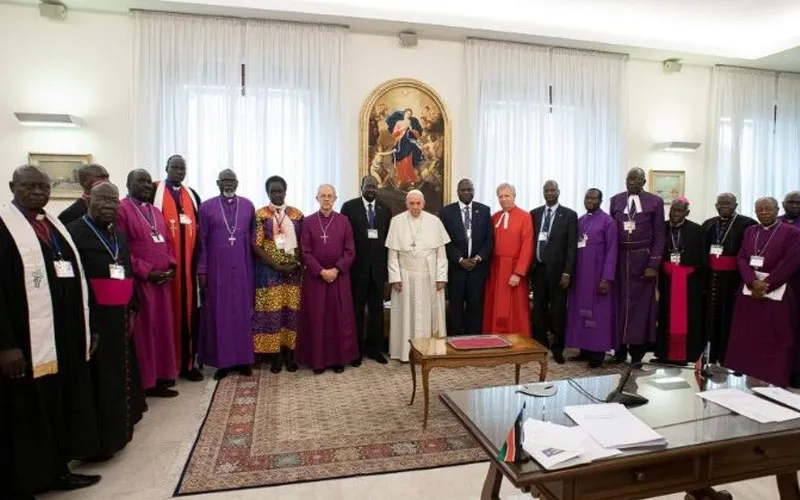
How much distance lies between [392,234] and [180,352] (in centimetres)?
233

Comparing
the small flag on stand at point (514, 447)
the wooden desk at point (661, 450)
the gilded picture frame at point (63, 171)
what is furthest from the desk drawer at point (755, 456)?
the gilded picture frame at point (63, 171)

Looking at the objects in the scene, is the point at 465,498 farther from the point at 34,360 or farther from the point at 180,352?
the point at 180,352

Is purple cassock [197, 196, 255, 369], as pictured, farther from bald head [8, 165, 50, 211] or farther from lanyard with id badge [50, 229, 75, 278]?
bald head [8, 165, 50, 211]

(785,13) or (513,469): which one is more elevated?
(785,13)

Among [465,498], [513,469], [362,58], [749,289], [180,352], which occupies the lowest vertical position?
[465,498]

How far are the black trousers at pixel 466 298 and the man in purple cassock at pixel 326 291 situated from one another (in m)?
1.15

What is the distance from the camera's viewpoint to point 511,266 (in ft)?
17.8

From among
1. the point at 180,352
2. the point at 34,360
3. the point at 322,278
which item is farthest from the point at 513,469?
the point at 180,352

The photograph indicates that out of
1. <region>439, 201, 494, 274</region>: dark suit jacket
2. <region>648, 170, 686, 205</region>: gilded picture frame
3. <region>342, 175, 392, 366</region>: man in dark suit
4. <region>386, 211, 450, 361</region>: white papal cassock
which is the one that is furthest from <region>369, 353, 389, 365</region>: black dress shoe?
<region>648, 170, 686, 205</region>: gilded picture frame

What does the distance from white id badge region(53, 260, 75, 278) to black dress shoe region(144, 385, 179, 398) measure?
1.89m

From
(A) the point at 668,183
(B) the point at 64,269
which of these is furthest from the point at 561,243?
(B) the point at 64,269

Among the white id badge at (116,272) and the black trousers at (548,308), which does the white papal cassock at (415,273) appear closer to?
the black trousers at (548,308)

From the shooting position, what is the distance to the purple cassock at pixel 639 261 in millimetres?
5020

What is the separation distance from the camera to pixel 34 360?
252cm
